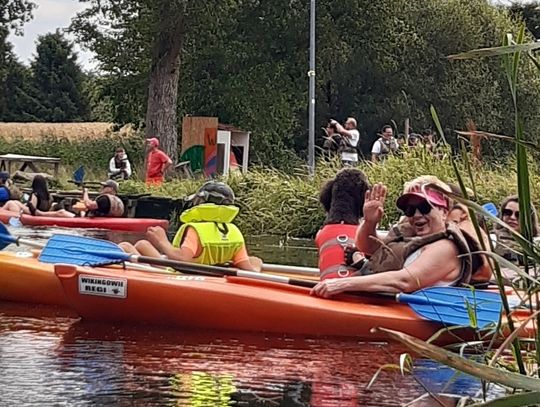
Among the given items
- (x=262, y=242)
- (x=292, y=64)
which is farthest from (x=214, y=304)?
(x=292, y=64)

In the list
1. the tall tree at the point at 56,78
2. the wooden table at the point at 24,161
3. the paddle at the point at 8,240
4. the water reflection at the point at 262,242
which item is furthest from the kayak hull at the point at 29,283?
the tall tree at the point at 56,78

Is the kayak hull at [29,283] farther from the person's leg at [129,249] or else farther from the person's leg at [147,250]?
the person's leg at [147,250]

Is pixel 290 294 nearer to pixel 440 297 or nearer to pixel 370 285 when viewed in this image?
pixel 370 285

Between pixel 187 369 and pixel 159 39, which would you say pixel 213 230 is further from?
pixel 159 39

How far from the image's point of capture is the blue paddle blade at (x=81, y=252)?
7.27 metres

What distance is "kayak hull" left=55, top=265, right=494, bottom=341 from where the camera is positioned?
6414 mm

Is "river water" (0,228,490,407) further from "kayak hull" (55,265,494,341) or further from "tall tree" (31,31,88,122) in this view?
"tall tree" (31,31,88,122)

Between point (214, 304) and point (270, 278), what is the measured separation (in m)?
0.48

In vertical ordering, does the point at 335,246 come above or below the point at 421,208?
below

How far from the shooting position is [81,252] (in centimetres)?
741

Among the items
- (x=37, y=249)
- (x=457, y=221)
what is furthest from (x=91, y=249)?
(x=457, y=221)

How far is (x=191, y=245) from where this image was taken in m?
7.32

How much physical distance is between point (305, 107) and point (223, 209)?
24.6 meters

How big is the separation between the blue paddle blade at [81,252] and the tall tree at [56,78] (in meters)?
43.1
